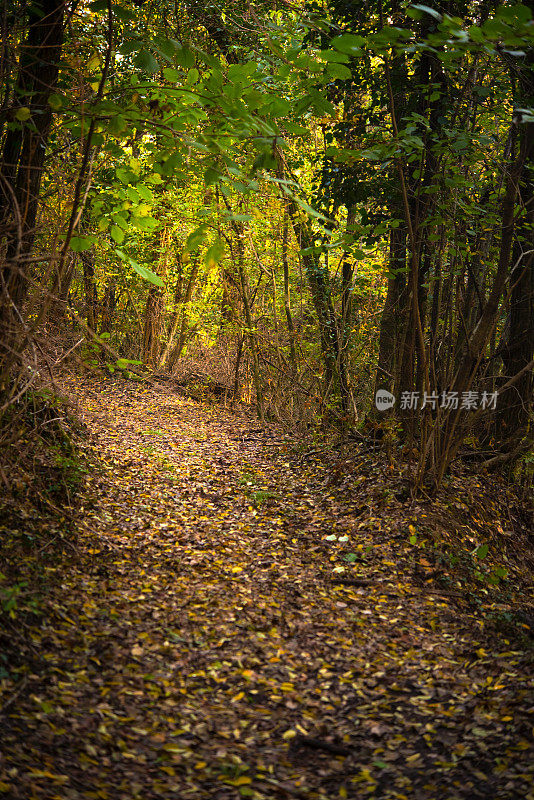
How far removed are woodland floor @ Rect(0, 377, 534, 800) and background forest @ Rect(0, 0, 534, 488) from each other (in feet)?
3.61

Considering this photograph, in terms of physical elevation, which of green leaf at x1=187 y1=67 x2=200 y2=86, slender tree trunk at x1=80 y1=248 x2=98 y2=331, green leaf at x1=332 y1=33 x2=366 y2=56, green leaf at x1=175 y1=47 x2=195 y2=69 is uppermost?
green leaf at x1=332 y1=33 x2=366 y2=56

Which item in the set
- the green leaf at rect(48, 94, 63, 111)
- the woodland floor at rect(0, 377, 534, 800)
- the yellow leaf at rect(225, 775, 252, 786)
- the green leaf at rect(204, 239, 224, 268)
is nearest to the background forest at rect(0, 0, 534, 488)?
the green leaf at rect(204, 239, 224, 268)

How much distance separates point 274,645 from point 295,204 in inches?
253

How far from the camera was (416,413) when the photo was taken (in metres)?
6.56

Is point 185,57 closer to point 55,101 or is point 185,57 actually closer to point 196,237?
point 55,101

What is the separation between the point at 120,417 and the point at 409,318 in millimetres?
5295

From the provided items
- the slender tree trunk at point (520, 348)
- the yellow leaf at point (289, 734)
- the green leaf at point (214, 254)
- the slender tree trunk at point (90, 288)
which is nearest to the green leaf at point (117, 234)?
the green leaf at point (214, 254)

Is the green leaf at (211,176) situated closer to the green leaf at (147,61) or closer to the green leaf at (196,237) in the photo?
the green leaf at (196,237)

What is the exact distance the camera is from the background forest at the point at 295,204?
3.52 meters

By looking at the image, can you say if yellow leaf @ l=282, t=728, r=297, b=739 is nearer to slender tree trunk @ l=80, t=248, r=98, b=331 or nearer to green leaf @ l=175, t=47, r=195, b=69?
green leaf @ l=175, t=47, r=195, b=69

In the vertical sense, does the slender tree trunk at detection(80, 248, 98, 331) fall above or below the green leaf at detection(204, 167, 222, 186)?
below

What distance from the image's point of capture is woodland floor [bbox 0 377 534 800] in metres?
2.87

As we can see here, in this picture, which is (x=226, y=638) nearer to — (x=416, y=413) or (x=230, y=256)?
(x=416, y=413)

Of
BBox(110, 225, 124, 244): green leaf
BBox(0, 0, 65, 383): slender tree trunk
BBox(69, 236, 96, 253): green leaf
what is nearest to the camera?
BBox(110, 225, 124, 244): green leaf
